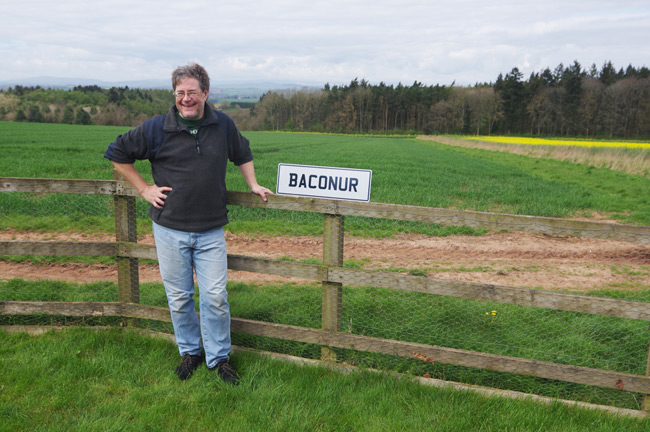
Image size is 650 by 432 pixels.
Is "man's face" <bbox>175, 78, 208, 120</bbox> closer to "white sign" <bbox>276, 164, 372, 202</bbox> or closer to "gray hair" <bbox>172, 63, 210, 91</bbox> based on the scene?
"gray hair" <bbox>172, 63, 210, 91</bbox>

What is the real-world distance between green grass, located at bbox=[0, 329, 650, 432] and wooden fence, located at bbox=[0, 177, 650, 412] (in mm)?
247

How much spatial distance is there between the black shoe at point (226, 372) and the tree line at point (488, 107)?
96791 millimetres

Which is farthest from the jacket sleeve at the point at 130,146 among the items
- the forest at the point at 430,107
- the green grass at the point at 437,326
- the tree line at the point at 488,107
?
A: the tree line at the point at 488,107

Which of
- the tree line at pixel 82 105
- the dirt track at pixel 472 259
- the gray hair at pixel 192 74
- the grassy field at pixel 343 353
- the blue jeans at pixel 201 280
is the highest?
the tree line at pixel 82 105

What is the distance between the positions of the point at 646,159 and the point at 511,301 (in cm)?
2607

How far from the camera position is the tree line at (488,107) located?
87.4 meters

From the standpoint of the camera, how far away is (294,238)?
9242 millimetres

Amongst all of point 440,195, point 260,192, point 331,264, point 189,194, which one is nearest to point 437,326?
point 331,264

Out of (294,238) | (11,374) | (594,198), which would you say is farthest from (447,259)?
(594,198)

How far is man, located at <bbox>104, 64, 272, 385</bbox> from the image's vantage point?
3551 millimetres

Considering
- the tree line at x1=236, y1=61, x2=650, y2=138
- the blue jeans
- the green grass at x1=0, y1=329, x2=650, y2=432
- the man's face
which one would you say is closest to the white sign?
the blue jeans

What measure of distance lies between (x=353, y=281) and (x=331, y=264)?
8.8 inches

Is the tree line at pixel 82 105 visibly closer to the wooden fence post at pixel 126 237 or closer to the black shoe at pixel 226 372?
the wooden fence post at pixel 126 237

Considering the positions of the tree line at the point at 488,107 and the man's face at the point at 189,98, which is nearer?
the man's face at the point at 189,98
